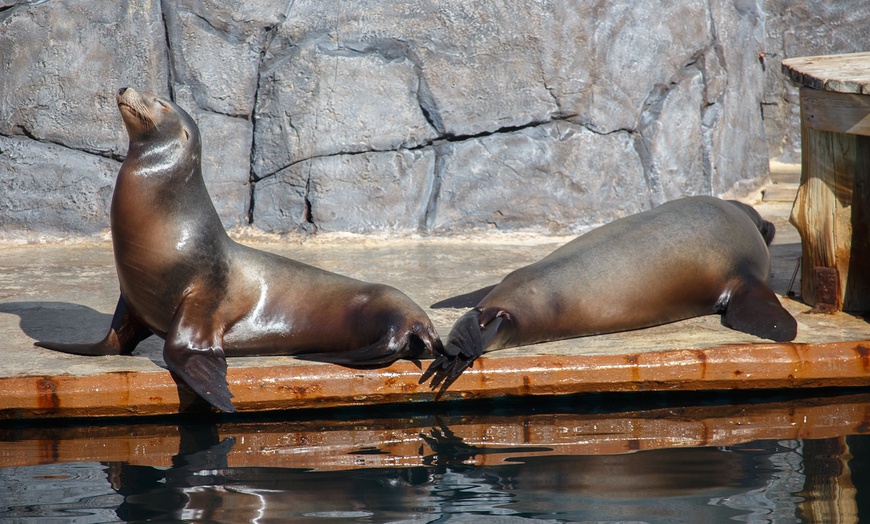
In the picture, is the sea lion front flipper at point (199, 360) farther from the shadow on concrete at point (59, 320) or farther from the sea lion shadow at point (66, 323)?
the shadow on concrete at point (59, 320)

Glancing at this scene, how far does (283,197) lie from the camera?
19.6 ft

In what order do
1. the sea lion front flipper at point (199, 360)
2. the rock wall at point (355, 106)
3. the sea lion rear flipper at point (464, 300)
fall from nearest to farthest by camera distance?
the sea lion front flipper at point (199, 360) → the sea lion rear flipper at point (464, 300) → the rock wall at point (355, 106)

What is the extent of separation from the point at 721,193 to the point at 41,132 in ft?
14.1

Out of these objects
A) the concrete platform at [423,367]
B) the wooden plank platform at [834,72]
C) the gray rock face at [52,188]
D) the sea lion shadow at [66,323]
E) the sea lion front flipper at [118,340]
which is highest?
the wooden plank platform at [834,72]

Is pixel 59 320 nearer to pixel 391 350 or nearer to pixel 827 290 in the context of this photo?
pixel 391 350

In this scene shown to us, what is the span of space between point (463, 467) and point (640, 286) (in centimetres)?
148

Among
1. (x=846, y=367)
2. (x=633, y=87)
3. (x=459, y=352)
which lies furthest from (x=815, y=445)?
(x=633, y=87)

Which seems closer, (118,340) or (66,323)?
(118,340)

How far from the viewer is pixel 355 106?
589 cm

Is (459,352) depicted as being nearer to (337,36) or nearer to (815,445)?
(815,445)

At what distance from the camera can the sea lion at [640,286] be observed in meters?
3.83

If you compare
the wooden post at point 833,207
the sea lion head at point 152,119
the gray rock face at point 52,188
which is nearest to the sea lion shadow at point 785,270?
the wooden post at point 833,207

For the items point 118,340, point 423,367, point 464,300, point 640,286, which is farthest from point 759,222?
point 118,340

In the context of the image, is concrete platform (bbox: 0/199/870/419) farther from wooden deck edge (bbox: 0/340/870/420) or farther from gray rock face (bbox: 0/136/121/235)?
gray rock face (bbox: 0/136/121/235)
